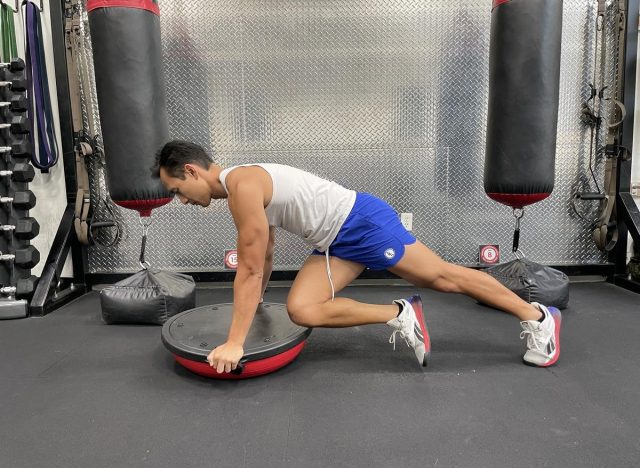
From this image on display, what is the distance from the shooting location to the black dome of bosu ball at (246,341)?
1.89m

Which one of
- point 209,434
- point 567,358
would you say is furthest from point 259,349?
point 567,358

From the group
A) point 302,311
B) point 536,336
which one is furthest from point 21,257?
point 536,336

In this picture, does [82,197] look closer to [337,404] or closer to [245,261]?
[245,261]

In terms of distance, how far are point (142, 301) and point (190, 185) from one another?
1.17 m

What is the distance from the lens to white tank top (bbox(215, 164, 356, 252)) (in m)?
1.95

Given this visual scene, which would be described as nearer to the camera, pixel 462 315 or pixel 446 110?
pixel 462 315

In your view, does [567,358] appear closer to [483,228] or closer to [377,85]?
[483,228]

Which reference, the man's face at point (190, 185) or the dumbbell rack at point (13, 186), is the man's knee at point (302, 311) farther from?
the dumbbell rack at point (13, 186)

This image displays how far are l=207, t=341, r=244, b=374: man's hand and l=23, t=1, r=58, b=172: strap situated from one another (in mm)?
2456

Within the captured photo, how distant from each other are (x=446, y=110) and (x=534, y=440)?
8.63 feet

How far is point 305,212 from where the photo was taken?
199 centimetres

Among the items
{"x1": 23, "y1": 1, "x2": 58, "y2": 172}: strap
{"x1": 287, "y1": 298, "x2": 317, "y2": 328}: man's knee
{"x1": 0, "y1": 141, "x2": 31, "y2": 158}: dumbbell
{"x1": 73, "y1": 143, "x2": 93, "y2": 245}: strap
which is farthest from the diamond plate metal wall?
{"x1": 287, "y1": 298, "x2": 317, "y2": 328}: man's knee

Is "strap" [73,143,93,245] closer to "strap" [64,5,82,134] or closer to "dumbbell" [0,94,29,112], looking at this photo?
"strap" [64,5,82,134]

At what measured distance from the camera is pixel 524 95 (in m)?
2.66
